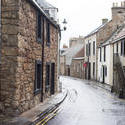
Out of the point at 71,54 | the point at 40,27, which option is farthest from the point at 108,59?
the point at 71,54

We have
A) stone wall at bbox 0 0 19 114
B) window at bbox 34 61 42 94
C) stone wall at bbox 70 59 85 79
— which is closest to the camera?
stone wall at bbox 0 0 19 114

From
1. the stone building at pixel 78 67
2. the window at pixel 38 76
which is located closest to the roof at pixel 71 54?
the stone building at pixel 78 67

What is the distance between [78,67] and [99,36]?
13.3m

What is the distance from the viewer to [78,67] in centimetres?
4794

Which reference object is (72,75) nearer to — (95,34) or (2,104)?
(95,34)

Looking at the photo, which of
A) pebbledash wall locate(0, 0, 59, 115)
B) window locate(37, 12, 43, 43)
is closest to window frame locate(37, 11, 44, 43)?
window locate(37, 12, 43, 43)

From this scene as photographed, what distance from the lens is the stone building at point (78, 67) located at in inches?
1793

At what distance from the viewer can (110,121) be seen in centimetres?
1030

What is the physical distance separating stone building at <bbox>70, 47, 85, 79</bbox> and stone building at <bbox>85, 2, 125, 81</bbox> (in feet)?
11.4

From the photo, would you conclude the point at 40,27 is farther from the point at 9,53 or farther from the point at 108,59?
the point at 108,59

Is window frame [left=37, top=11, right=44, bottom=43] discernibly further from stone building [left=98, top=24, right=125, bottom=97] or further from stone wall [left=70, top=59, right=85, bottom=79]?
stone wall [left=70, top=59, right=85, bottom=79]

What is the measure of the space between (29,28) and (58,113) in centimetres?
459

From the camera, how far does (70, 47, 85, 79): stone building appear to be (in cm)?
4554

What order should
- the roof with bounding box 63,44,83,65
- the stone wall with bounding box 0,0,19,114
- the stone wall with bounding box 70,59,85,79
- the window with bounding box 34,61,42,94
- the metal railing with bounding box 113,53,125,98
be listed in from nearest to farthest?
the stone wall with bounding box 0,0,19,114 → the window with bounding box 34,61,42,94 → the metal railing with bounding box 113,53,125,98 → the stone wall with bounding box 70,59,85,79 → the roof with bounding box 63,44,83,65
